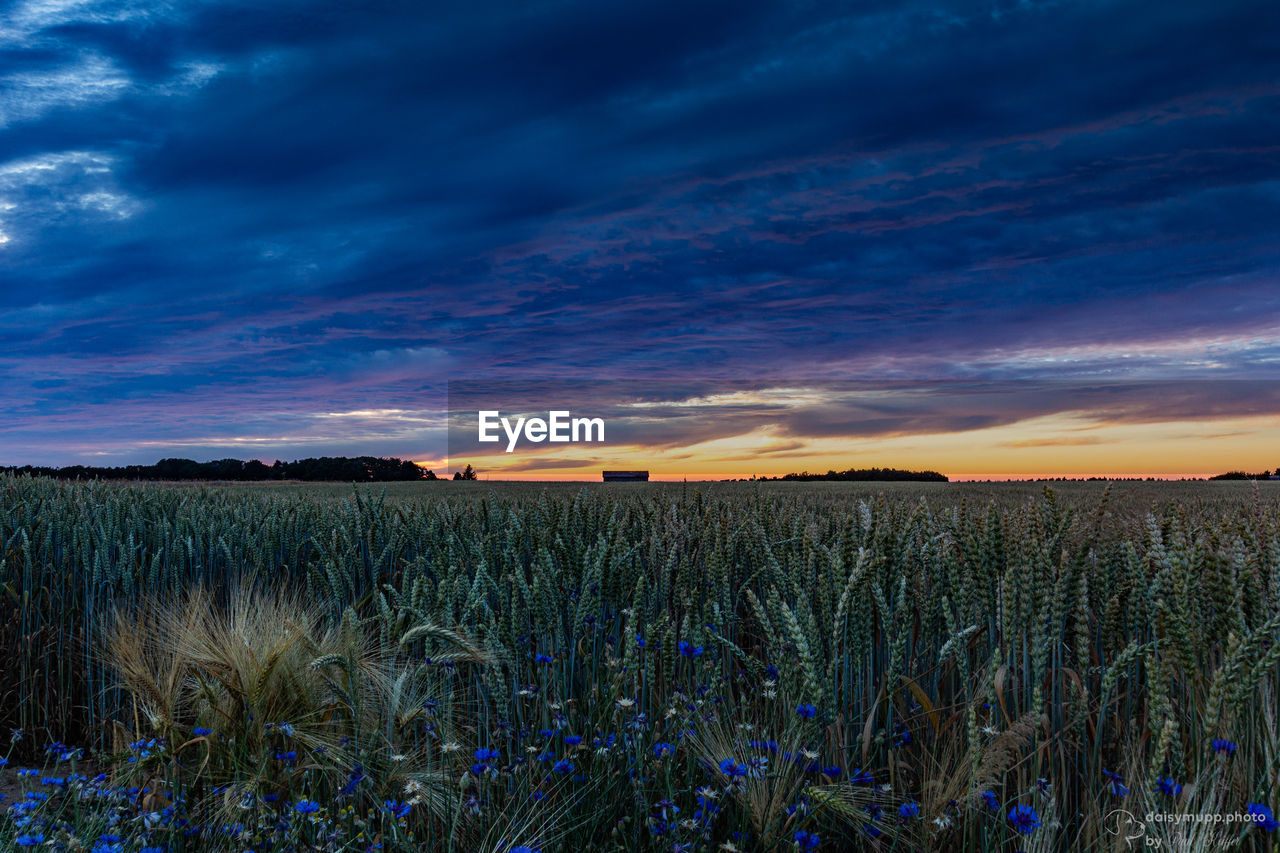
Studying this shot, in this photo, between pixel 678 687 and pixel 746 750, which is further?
pixel 678 687

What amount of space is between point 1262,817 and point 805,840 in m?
1.32

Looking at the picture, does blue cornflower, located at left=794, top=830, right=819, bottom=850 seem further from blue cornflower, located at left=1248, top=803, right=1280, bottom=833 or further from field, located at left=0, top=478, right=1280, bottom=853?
blue cornflower, located at left=1248, top=803, right=1280, bottom=833

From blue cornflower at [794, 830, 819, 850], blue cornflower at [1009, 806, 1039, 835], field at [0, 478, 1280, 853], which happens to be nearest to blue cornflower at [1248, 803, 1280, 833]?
field at [0, 478, 1280, 853]

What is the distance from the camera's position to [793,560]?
409 cm

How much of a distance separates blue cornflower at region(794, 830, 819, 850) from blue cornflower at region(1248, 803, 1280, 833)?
123cm

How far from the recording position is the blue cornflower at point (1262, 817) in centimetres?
208

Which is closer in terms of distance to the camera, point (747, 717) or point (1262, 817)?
point (1262, 817)

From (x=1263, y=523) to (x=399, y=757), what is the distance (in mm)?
6125

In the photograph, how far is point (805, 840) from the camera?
8.08 feet

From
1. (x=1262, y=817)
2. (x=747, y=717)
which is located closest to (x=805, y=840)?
(x=747, y=717)

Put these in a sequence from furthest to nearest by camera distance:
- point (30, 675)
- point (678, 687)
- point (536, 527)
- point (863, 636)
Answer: point (536, 527) < point (30, 675) < point (678, 687) < point (863, 636)

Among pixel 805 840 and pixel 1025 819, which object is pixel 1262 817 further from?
pixel 805 840

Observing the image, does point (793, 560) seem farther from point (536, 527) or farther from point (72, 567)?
point (72, 567)

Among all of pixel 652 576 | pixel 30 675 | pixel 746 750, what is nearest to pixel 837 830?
pixel 746 750
